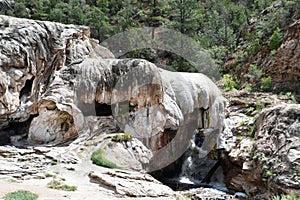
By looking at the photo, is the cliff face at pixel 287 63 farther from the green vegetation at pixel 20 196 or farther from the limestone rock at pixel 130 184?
the green vegetation at pixel 20 196

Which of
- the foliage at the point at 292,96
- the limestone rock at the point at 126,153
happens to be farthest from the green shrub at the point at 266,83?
the limestone rock at the point at 126,153

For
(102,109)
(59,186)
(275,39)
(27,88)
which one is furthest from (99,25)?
(59,186)

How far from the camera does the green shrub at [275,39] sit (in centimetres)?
1823

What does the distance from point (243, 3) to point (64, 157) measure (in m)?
28.8

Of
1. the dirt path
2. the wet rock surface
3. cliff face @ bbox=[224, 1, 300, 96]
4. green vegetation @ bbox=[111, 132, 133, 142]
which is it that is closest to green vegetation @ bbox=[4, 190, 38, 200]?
the dirt path

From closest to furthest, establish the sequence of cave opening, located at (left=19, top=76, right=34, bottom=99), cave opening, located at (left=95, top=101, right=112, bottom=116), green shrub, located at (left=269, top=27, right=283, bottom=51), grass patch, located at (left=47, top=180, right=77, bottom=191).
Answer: grass patch, located at (left=47, top=180, right=77, bottom=191)
cave opening, located at (left=95, top=101, right=112, bottom=116)
cave opening, located at (left=19, top=76, right=34, bottom=99)
green shrub, located at (left=269, top=27, right=283, bottom=51)

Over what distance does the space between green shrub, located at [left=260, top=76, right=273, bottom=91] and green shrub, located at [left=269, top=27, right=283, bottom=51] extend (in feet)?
8.81

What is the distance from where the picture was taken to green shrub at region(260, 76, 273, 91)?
16.8 m

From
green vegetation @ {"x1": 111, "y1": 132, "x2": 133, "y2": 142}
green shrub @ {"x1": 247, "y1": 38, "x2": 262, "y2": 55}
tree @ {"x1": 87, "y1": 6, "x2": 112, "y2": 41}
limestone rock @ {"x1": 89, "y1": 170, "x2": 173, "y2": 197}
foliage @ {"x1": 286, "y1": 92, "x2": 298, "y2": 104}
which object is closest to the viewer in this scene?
limestone rock @ {"x1": 89, "y1": 170, "x2": 173, "y2": 197}

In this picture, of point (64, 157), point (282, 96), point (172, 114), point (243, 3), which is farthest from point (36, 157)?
→ point (243, 3)

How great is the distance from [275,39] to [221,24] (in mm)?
9635

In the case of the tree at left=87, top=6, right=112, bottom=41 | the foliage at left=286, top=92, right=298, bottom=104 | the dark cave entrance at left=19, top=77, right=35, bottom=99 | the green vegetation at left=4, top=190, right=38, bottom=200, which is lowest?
the green vegetation at left=4, top=190, right=38, bottom=200

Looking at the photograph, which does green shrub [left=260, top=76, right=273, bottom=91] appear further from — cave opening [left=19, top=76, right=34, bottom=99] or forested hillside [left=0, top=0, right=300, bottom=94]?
cave opening [left=19, top=76, right=34, bottom=99]

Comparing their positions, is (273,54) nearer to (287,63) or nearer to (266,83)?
(287,63)
